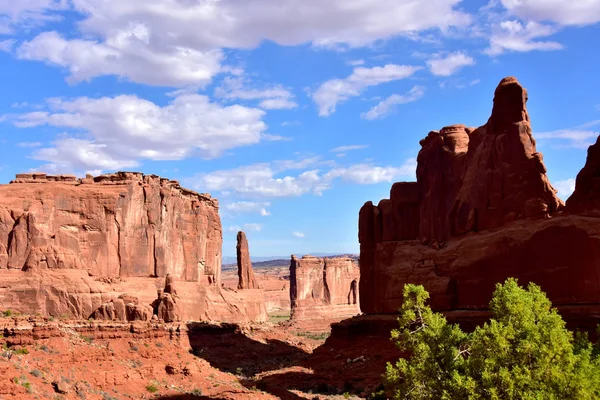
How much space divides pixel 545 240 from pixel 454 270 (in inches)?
294

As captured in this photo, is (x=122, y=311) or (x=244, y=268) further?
(x=244, y=268)

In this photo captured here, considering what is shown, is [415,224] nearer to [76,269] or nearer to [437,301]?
[437,301]

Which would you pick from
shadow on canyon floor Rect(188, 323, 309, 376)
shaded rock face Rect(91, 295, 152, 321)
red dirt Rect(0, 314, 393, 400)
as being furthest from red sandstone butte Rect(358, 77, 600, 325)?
shaded rock face Rect(91, 295, 152, 321)

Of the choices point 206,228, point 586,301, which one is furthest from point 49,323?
point 206,228

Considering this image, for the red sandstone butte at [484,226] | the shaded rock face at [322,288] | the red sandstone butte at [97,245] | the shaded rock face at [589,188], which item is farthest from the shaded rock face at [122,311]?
the shaded rock face at [322,288]

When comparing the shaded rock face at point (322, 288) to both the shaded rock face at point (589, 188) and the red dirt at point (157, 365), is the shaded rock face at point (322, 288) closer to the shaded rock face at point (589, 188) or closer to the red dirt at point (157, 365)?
the red dirt at point (157, 365)

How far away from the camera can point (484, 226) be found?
42.4 metres

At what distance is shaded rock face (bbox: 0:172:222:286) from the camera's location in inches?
1907

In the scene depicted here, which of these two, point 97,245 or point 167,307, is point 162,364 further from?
point 97,245

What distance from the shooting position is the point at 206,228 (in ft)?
233

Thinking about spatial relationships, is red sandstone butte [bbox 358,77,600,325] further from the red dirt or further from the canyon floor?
the red dirt

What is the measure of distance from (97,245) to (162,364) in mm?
15441

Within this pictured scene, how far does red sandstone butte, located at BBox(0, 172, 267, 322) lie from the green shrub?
2809 centimetres

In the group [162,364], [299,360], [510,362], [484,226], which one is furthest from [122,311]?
[510,362]
